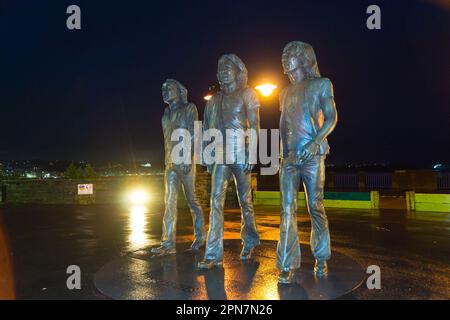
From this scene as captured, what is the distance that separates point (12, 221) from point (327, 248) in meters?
10.5

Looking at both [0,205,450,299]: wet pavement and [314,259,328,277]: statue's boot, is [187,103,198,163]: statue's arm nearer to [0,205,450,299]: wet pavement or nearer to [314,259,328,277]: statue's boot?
[0,205,450,299]: wet pavement

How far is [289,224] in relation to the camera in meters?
4.36

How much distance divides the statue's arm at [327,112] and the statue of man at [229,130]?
1.01m

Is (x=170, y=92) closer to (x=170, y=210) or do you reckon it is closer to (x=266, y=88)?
(x=170, y=210)

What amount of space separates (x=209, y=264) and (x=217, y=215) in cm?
62

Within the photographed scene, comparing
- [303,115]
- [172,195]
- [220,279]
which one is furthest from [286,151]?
[172,195]

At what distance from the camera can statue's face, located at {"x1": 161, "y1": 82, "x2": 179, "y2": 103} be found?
6004mm

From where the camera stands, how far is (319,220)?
4527 millimetres

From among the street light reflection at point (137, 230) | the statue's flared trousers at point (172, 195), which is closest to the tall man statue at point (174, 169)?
the statue's flared trousers at point (172, 195)


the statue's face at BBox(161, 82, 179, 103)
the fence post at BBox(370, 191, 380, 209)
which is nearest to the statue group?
the statue's face at BBox(161, 82, 179, 103)

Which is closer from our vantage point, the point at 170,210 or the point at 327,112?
the point at 327,112

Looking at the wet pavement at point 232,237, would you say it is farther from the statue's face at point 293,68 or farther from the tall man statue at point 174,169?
the statue's face at point 293,68

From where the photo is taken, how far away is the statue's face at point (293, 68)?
4.53 m
